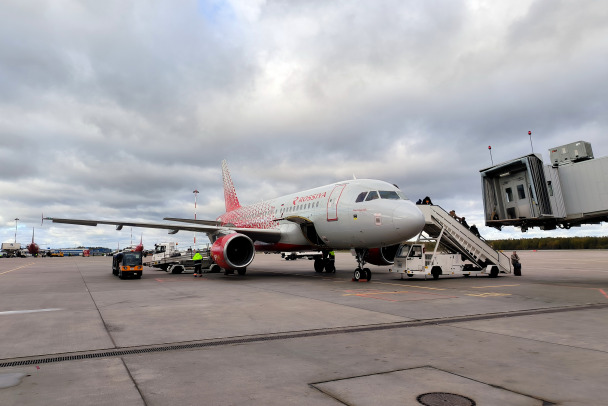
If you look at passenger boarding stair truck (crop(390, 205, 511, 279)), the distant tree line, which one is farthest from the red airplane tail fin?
the distant tree line

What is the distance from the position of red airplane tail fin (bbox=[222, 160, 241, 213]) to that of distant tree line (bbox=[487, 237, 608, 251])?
48325 millimetres

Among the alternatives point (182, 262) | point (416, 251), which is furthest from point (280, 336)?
point (182, 262)

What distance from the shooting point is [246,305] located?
9.89m

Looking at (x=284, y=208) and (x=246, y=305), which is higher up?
(x=284, y=208)

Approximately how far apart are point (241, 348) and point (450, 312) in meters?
5.06

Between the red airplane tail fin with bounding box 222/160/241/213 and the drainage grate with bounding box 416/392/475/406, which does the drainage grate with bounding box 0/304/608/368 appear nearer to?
the drainage grate with bounding box 416/392/475/406

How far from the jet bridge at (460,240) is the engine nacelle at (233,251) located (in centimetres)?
813

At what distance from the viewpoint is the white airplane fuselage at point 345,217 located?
14.4 m

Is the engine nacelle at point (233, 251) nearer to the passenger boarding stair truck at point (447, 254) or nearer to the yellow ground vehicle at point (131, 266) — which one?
the yellow ground vehicle at point (131, 266)

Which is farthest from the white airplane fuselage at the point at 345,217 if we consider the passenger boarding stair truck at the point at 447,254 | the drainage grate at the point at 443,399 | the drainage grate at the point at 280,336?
the drainage grate at the point at 443,399

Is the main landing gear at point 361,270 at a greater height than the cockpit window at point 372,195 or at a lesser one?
lesser

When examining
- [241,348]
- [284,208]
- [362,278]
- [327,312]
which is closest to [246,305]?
[327,312]

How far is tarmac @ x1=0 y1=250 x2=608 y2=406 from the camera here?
3.76m

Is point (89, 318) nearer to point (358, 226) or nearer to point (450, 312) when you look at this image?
point (450, 312)
